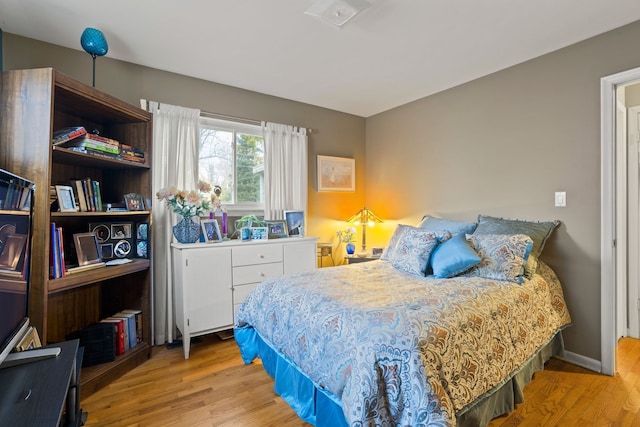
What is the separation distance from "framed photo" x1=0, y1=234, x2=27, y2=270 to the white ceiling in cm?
153

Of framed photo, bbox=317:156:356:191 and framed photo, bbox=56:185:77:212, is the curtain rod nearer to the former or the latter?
framed photo, bbox=317:156:356:191

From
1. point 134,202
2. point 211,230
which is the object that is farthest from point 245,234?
point 134,202

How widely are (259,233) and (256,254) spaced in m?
0.21

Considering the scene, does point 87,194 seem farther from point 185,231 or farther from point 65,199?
point 185,231

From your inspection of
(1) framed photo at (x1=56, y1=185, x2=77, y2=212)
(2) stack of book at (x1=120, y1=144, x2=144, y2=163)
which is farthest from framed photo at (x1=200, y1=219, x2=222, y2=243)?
(1) framed photo at (x1=56, y1=185, x2=77, y2=212)

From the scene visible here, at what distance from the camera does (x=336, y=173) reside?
3.96 m

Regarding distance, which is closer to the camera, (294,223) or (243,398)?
(243,398)

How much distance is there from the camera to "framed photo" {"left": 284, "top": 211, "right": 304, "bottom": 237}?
3403 millimetres

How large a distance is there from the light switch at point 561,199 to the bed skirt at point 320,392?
1.06m

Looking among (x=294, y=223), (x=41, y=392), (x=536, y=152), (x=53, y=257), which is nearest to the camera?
(x=41, y=392)

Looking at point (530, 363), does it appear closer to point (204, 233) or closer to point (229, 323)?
point (229, 323)

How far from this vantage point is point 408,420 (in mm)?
1192

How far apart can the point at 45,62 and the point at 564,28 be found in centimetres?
375

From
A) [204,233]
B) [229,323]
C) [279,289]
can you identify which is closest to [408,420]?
[279,289]
